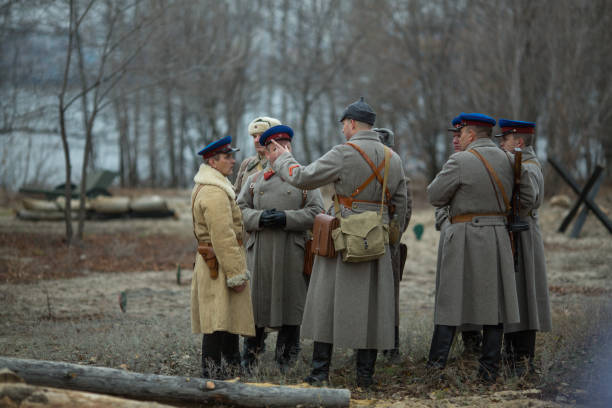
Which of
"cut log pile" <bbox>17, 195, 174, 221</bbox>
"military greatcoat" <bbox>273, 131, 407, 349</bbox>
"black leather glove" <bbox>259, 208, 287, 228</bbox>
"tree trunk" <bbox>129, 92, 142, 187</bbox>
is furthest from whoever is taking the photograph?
"tree trunk" <bbox>129, 92, 142, 187</bbox>

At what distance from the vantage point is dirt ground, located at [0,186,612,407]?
483cm

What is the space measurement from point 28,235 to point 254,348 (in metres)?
11.0

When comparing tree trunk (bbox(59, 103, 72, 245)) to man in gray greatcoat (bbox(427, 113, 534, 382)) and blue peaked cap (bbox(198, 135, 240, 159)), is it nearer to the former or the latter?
blue peaked cap (bbox(198, 135, 240, 159))

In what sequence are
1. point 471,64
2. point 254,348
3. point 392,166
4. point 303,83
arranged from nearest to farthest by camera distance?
point 392,166 < point 254,348 < point 471,64 < point 303,83

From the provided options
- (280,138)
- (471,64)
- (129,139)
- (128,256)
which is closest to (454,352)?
(280,138)

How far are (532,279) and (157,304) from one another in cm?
567

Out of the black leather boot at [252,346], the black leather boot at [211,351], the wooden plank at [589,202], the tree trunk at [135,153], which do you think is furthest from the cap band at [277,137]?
the tree trunk at [135,153]

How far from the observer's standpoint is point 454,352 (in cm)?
581

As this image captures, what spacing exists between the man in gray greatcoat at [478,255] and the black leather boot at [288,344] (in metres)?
1.33

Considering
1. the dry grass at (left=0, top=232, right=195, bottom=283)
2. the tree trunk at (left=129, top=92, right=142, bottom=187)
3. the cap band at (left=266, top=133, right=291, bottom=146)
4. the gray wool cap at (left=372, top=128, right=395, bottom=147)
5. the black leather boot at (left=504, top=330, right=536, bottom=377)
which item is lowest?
the black leather boot at (left=504, top=330, right=536, bottom=377)

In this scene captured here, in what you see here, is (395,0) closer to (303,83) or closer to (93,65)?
(303,83)

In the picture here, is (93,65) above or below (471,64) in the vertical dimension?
below

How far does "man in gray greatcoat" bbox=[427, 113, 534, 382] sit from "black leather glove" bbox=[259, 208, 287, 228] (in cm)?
133

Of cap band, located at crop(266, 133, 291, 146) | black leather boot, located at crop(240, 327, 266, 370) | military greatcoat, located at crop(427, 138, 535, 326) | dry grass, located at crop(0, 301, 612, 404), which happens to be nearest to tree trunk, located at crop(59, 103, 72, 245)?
dry grass, located at crop(0, 301, 612, 404)
